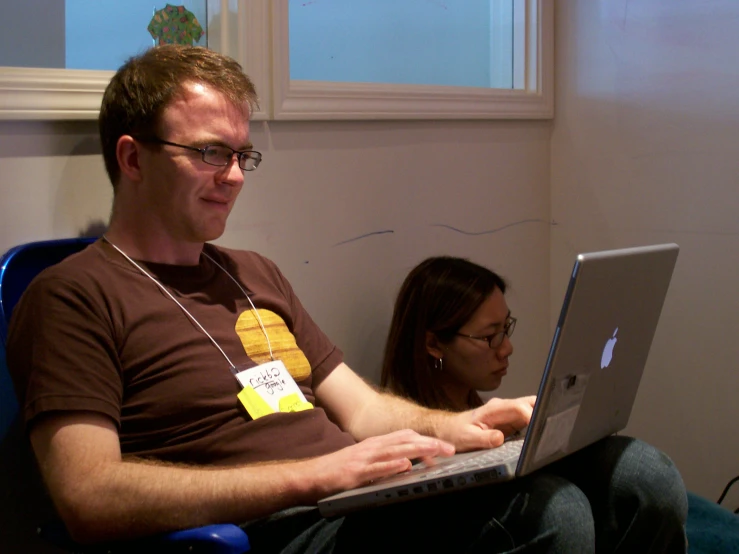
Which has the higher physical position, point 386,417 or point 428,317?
point 428,317

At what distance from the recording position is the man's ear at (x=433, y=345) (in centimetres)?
201

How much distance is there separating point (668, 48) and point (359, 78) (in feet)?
2.76

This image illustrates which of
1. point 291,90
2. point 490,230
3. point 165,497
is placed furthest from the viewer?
point 490,230

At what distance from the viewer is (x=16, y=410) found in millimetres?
1480

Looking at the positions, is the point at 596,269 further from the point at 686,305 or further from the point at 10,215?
the point at 686,305

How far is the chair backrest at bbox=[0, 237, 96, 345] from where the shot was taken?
145 centimetres

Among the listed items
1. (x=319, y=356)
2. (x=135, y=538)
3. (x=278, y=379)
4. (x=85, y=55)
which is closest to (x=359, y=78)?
(x=85, y=55)

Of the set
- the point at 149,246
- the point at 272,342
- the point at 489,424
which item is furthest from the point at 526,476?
the point at 149,246

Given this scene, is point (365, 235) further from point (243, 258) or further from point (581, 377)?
point (581, 377)

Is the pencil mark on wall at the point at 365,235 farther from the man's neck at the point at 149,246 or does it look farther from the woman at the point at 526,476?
the man's neck at the point at 149,246

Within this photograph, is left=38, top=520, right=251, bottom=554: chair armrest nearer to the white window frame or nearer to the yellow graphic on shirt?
the yellow graphic on shirt

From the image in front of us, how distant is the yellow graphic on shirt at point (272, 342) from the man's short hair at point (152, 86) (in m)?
0.35

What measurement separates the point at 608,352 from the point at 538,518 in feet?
0.89

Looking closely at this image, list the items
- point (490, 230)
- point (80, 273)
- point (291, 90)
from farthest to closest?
point (490, 230) < point (291, 90) < point (80, 273)
